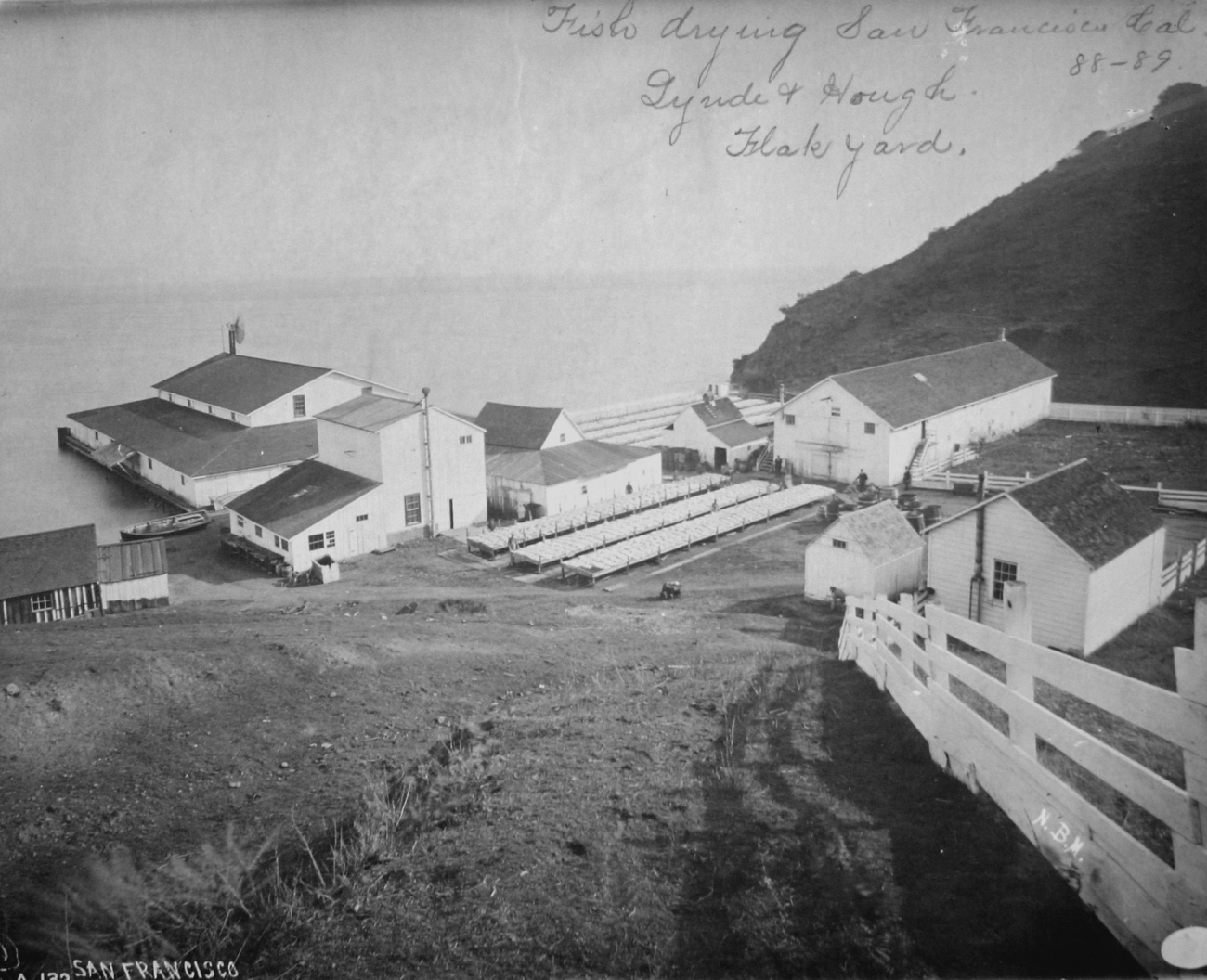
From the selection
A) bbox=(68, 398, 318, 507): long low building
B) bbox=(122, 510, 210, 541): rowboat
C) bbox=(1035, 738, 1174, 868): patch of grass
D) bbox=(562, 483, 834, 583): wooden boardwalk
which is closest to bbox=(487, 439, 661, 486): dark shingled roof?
bbox=(562, 483, 834, 583): wooden boardwalk

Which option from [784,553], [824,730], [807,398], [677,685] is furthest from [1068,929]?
[807,398]

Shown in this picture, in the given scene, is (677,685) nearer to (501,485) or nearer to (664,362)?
(501,485)

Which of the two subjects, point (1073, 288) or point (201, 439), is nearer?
point (201, 439)

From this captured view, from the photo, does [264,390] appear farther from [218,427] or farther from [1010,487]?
[1010,487]

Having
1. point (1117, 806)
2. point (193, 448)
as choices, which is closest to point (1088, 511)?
point (1117, 806)

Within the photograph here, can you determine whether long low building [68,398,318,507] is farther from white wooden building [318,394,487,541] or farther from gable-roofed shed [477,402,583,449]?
gable-roofed shed [477,402,583,449]

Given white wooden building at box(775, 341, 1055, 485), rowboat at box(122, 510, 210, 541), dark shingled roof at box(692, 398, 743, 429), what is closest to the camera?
rowboat at box(122, 510, 210, 541)
